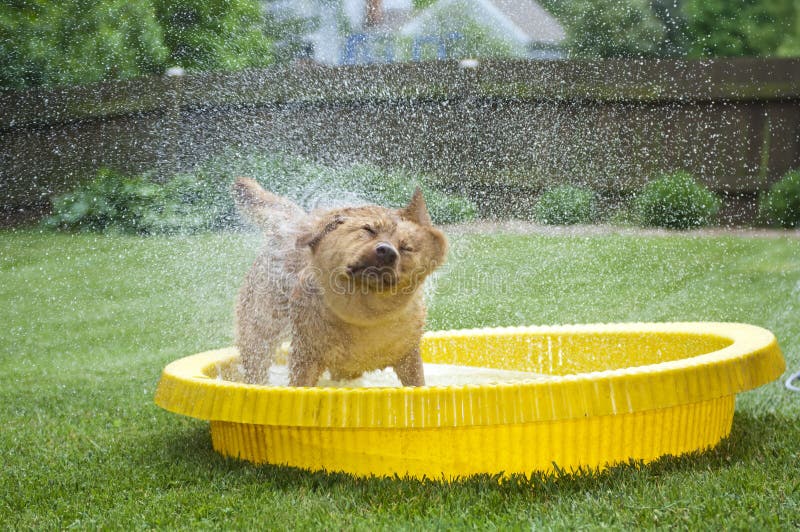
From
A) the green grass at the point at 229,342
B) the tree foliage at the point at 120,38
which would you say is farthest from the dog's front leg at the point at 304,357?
the tree foliage at the point at 120,38

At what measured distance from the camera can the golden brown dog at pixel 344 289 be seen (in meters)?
2.35

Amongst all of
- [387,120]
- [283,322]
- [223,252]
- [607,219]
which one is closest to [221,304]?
[223,252]

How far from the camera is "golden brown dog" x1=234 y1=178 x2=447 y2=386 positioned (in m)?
2.35

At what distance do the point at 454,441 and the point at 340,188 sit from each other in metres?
3.41

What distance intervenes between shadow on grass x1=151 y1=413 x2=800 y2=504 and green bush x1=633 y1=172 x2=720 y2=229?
14.2 feet

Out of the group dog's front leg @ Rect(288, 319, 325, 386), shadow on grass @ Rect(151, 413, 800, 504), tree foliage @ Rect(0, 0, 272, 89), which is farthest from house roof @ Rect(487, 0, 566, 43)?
dog's front leg @ Rect(288, 319, 325, 386)

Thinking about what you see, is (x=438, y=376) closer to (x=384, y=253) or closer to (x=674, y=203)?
(x=384, y=253)

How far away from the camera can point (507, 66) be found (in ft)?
24.7

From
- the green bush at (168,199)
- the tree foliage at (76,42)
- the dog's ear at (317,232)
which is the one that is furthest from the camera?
the tree foliage at (76,42)

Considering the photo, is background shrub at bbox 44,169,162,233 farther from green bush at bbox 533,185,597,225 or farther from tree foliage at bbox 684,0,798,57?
tree foliage at bbox 684,0,798,57

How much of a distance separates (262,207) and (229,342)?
2504mm

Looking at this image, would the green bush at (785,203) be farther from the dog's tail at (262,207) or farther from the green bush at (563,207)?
the dog's tail at (262,207)

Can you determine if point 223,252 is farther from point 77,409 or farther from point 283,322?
point 283,322

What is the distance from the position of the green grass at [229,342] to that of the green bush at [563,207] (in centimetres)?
23
